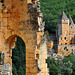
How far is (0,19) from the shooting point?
10.0 m

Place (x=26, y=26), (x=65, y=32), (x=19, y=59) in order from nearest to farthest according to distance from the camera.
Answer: (x=26, y=26)
(x=19, y=59)
(x=65, y=32)

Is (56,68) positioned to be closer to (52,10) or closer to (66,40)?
(66,40)

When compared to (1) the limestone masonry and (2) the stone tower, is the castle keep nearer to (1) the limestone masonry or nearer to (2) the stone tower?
(1) the limestone masonry

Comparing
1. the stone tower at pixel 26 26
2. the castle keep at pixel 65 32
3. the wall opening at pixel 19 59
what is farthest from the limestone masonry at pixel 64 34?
the stone tower at pixel 26 26

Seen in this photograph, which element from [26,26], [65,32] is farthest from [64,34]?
[26,26]

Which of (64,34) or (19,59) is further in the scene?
(64,34)

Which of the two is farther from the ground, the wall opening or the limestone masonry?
the limestone masonry

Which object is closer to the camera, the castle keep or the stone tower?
the stone tower

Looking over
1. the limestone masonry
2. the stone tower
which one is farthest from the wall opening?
the limestone masonry

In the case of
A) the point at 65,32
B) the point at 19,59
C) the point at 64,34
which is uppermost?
the point at 65,32

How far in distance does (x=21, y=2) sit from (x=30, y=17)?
0.46 meters

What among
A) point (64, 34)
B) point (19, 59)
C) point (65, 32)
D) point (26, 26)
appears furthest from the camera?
point (64, 34)

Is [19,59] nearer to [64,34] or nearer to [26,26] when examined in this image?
[26,26]

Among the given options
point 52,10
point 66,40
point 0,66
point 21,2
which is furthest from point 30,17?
point 52,10
